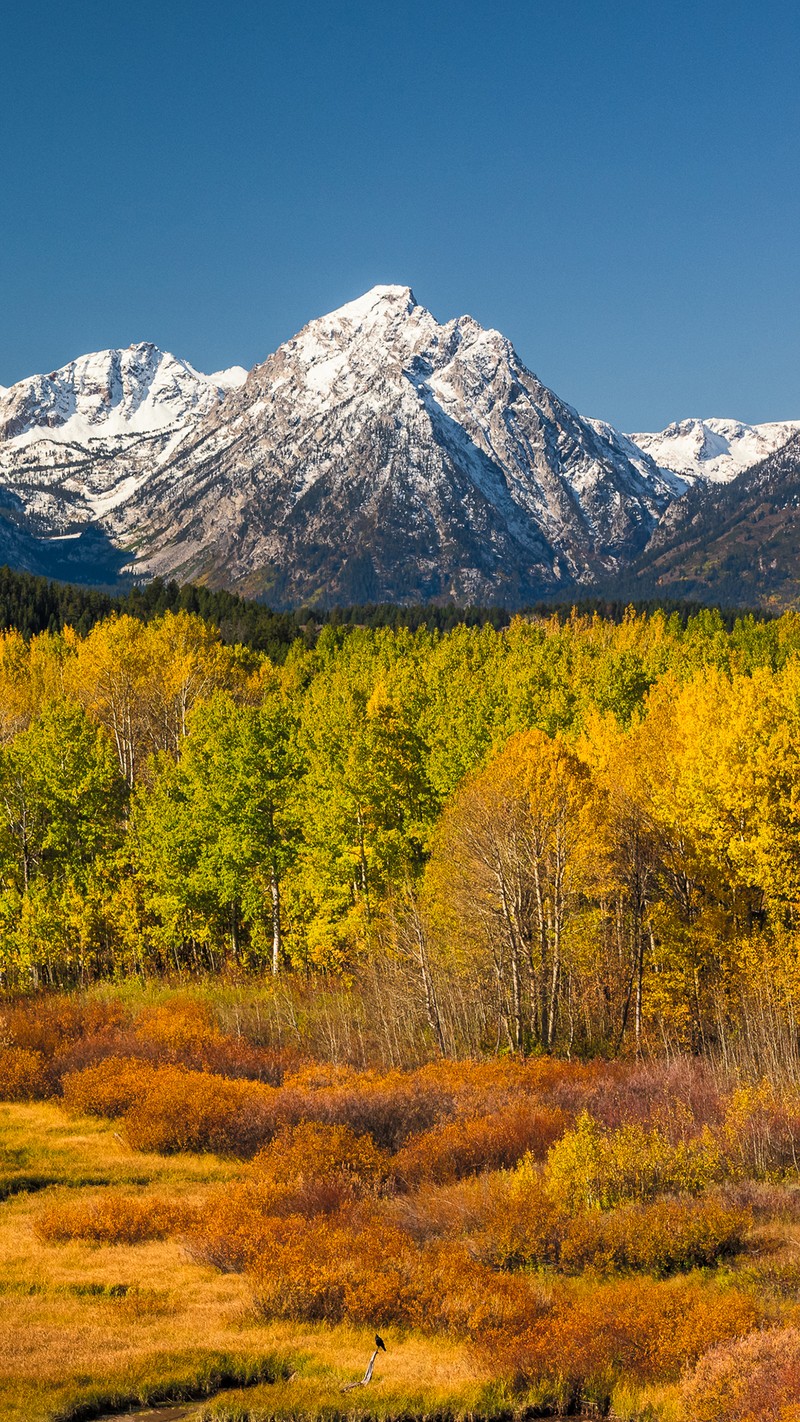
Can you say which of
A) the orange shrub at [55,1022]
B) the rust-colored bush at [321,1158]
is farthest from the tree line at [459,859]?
the rust-colored bush at [321,1158]

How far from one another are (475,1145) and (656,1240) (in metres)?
7.68

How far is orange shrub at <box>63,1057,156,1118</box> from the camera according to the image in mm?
38344

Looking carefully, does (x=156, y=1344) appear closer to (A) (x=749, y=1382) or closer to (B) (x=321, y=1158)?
(B) (x=321, y=1158)

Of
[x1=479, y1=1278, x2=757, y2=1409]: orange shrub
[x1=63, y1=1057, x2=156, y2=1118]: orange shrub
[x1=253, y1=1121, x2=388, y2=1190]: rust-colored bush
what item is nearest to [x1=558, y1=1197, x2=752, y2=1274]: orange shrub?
[x1=479, y1=1278, x2=757, y2=1409]: orange shrub

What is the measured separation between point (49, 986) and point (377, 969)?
1877 cm

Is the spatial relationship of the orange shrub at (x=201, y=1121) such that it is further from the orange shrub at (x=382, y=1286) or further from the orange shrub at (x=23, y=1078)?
the orange shrub at (x=382, y=1286)

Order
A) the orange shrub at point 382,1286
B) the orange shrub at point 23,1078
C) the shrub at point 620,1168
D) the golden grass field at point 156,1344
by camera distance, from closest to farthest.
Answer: the golden grass field at point 156,1344, the orange shrub at point 382,1286, the shrub at point 620,1168, the orange shrub at point 23,1078

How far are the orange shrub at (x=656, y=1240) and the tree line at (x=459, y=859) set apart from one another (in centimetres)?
1192

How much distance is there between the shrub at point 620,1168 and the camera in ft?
95.7

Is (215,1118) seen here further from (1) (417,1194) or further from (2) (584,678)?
(2) (584,678)

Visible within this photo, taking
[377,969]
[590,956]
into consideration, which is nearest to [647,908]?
[590,956]

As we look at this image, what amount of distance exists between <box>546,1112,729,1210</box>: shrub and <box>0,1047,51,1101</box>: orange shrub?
2077 cm

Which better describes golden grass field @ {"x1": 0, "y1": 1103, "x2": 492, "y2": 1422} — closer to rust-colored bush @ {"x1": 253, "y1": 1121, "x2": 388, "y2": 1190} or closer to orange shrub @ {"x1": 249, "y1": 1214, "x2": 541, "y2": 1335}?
orange shrub @ {"x1": 249, "y1": 1214, "x2": 541, "y2": 1335}

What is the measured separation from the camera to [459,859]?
48094 mm
